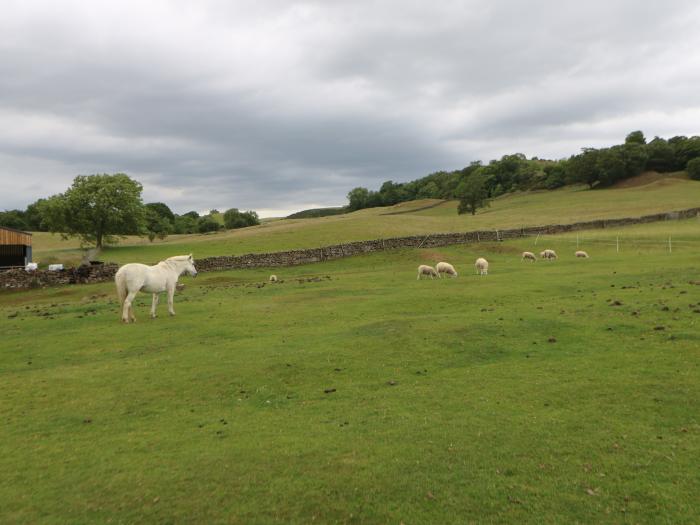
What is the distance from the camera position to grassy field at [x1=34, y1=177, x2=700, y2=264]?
5728 cm

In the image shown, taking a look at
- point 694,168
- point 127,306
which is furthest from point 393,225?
point 694,168

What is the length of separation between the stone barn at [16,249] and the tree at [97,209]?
723 centimetres

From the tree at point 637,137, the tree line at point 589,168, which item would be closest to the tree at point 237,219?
the tree line at point 589,168

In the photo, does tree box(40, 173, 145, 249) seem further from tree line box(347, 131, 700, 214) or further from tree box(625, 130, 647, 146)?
tree box(625, 130, 647, 146)

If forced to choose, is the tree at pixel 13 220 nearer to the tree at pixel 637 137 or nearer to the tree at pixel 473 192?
the tree at pixel 473 192

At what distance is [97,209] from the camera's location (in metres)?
56.6

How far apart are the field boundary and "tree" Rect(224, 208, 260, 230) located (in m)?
99.2

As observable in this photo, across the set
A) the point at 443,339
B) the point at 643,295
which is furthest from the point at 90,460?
the point at 643,295

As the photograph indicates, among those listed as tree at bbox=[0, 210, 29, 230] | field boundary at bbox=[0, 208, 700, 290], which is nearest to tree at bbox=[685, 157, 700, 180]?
field boundary at bbox=[0, 208, 700, 290]

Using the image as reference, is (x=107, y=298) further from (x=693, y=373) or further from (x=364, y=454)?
(x=693, y=373)

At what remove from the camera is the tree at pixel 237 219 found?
459 feet

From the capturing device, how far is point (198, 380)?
10.8 m

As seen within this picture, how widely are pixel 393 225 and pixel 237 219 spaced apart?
3209 inches

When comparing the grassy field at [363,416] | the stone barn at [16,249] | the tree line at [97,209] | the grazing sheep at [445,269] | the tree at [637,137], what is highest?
the tree at [637,137]
